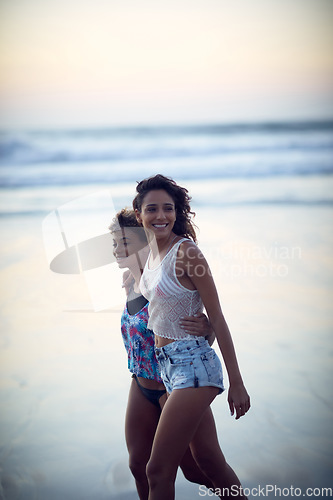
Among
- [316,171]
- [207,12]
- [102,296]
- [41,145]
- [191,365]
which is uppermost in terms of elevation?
[207,12]

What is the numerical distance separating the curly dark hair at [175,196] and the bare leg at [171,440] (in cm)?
70

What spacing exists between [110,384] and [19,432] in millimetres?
695

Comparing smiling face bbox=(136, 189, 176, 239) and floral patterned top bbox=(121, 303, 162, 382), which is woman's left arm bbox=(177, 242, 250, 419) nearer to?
smiling face bbox=(136, 189, 176, 239)

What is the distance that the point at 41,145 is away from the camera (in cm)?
1228

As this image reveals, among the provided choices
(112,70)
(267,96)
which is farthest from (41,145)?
(267,96)

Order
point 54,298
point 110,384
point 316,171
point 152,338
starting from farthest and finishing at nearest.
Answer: point 316,171
point 54,298
point 110,384
point 152,338

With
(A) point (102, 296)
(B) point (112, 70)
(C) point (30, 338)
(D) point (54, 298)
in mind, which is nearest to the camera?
(A) point (102, 296)

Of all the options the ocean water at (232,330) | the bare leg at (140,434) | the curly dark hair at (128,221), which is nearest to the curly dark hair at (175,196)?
the curly dark hair at (128,221)

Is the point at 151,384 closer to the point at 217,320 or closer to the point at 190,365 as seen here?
the point at 190,365

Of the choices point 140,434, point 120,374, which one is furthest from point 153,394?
point 120,374

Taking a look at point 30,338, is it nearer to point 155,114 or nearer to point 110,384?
point 110,384

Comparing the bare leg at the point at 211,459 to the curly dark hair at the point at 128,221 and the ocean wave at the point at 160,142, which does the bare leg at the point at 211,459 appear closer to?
the curly dark hair at the point at 128,221

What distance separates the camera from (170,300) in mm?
2088

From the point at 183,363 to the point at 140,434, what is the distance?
0.49m
